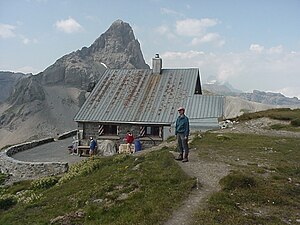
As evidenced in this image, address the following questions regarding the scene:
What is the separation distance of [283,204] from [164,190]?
11.3 feet

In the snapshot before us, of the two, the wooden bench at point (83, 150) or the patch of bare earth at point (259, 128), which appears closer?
the patch of bare earth at point (259, 128)

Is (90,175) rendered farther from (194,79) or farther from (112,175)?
(194,79)

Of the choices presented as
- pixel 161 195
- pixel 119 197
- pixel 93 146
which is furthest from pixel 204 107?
pixel 161 195

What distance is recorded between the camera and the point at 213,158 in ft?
54.1

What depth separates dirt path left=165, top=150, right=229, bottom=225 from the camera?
29.5 feet

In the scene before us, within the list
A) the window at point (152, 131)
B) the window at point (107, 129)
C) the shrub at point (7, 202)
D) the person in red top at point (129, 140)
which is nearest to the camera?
the shrub at point (7, 202)

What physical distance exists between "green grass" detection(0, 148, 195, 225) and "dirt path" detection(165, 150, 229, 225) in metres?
0.25

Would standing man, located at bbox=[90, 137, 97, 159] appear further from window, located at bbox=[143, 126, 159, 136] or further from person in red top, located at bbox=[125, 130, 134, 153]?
window, located at bbox=[143, 126, 159, 136]

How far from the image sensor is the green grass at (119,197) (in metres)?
9.61

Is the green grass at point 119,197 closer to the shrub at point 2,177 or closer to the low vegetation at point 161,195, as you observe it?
the low vegetation at point 161,195

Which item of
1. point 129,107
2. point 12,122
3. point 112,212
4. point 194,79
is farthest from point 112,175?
point 12,122

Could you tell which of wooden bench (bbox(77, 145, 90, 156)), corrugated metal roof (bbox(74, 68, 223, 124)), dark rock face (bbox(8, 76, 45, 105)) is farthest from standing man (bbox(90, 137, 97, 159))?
dark rock face (bbox(8, 76, 45, 105))

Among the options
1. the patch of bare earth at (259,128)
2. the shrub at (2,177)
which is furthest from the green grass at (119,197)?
the patch of bare earth at (259,128)

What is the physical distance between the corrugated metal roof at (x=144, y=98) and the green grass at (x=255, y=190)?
13.3m
